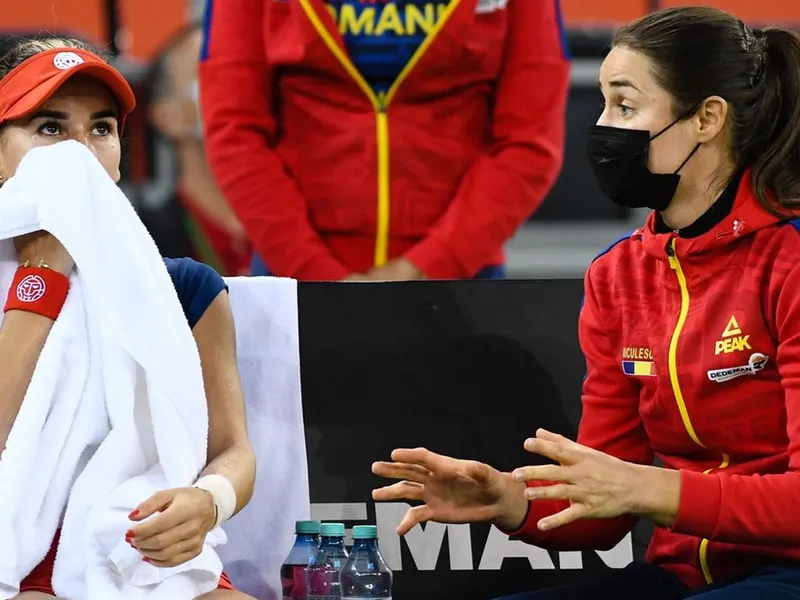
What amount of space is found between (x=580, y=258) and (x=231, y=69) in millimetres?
2527

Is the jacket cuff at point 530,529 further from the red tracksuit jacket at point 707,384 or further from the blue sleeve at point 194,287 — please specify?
the blue sleeve at point 194,287

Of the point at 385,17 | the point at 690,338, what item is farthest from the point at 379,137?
the point at 690,338

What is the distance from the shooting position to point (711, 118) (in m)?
2.59

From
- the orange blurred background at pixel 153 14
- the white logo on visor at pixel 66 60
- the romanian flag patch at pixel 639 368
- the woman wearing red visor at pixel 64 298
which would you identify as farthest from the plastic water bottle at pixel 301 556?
the orange blurred background at pixel 153 14

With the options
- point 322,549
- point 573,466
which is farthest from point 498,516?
point 322,549

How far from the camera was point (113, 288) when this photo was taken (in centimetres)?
250

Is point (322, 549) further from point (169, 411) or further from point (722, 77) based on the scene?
point (722, 77)

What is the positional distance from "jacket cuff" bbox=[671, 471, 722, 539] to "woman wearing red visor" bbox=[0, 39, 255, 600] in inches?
29.2

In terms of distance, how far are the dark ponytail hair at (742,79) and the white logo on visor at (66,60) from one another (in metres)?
0.98

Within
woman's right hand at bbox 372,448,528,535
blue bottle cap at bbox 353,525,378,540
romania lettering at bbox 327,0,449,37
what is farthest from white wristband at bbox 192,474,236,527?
romania lettering at bbox 327,0,449,37

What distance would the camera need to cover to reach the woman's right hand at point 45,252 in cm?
252

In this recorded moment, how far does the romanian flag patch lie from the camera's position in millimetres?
2588

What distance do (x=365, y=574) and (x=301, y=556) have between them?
136 millimetres

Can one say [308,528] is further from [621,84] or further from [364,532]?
[621,84]
